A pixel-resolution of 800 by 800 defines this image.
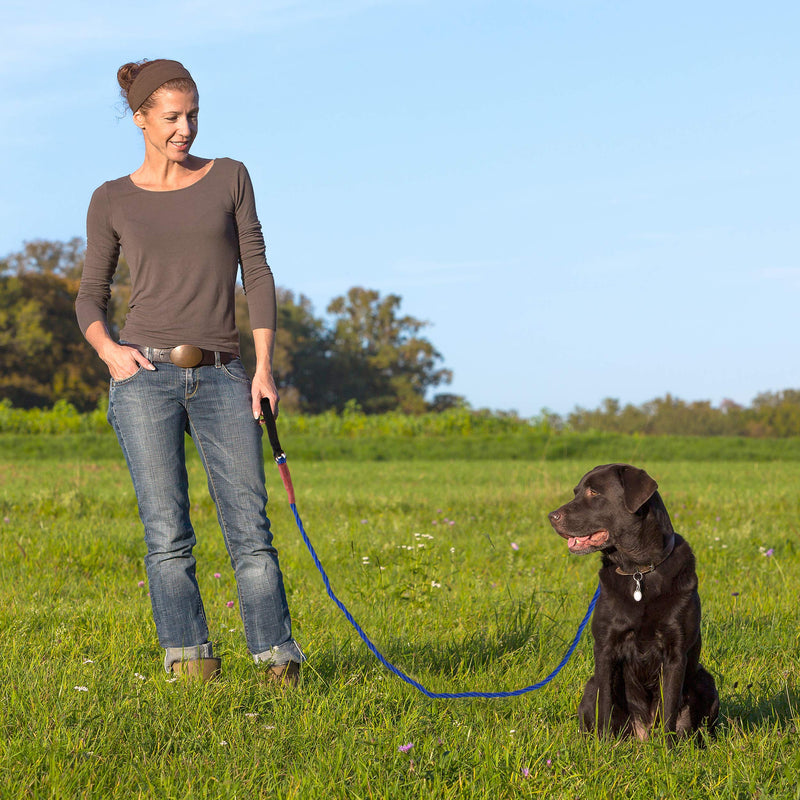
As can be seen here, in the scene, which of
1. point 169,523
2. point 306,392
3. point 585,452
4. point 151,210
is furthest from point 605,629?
point 306,392

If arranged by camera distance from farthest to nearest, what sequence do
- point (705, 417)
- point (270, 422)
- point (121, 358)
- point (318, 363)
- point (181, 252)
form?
1. point (318, 363)
2. point (705, 417)
3. point (270, 422)
4. point (181, 252)
5. point (121, 358)

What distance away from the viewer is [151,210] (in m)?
3.85

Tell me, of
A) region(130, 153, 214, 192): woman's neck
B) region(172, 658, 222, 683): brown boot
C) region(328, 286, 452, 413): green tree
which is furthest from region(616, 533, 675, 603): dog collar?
region(328, 286, 452, 413): green tree

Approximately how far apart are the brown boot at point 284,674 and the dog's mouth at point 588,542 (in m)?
1.35

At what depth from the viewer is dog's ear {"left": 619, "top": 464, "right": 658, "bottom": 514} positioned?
3.57 m

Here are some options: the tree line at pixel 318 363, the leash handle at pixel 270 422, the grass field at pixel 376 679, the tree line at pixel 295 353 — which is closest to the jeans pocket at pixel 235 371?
the leash handle at pixel 270 422

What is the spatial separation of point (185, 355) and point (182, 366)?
0.06 metres

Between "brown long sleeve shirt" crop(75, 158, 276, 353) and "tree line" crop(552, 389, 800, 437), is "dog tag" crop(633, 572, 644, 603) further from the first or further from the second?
"tree line" crop(552, 389, 800, 437)

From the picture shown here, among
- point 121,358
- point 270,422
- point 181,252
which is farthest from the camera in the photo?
point 270,422

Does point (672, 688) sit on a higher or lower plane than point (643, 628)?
lower

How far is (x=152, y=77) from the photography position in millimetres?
3742

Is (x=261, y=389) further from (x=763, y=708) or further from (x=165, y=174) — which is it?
(x=763, y=708)

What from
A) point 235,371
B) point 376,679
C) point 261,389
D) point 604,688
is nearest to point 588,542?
point 604,688

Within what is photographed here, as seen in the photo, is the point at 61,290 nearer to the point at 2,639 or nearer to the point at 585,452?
the point at 585,452
